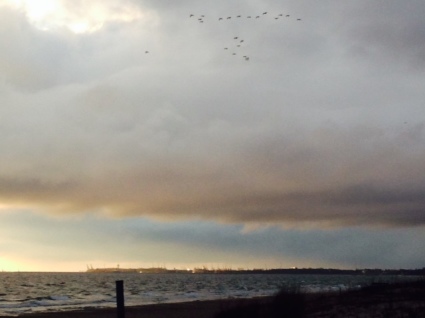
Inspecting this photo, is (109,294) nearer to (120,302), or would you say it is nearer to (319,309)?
(319,309)

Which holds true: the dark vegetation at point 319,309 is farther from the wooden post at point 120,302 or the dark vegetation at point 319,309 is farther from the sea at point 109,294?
the wooden post at point 120,302

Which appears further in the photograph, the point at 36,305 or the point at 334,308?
the point at 36,305

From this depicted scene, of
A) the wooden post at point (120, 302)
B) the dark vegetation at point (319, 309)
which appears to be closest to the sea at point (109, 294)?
the dark vegetation at point (319, 309)

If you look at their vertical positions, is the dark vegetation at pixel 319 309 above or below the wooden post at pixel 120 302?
below

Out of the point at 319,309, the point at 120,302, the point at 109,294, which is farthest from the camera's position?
the point at 109,294

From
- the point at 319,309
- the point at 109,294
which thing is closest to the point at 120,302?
the point at 319,309

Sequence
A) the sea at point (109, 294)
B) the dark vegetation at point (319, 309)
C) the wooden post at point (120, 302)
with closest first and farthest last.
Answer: the wooden post at point (120, 302), the dark vegetation at point (319, 309), the sea at point (109, 294)

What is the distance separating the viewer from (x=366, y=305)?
24.0 metres

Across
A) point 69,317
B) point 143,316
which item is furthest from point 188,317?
point 69,317

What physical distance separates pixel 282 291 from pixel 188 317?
12.4 metres

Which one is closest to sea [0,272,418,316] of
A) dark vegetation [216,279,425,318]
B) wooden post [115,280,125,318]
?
dark vegetation [216,279,425,318]

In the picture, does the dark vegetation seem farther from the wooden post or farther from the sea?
the wooden post

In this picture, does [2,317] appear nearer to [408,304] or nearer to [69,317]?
[69,317]

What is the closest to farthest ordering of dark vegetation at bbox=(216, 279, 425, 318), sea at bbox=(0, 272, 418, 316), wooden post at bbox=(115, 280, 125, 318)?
wooden post at bbox=(115, 280, 125, 318) → dark vegetation at bbox=(216, 279, 425, 318) → sea at bbox=(0, 272, 418, 316)
